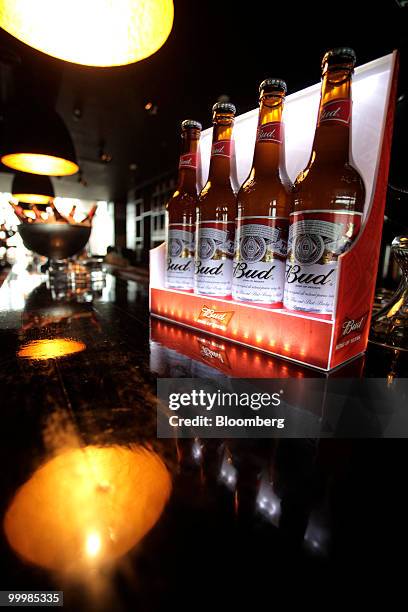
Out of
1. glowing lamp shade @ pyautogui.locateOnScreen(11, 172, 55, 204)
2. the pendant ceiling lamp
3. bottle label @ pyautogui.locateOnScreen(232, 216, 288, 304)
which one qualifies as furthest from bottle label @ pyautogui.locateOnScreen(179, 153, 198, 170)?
glowing lamp shade @ pyautogui.locateOnScreen(11, 172, 55, 204)

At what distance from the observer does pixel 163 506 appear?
0.54ft

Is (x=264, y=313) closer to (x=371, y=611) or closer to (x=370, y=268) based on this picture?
(x=370, y=268)

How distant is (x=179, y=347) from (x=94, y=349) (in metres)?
0.12

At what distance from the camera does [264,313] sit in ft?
1.33

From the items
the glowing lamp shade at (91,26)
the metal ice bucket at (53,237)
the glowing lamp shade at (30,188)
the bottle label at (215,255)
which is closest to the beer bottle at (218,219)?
the bottle label at (215,255)

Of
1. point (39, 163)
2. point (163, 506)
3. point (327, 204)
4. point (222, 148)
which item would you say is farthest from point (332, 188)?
point (39, 163)

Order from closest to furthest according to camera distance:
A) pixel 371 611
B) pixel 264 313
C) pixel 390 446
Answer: pixel 371 611, pixel 390 446, pixel 264 313

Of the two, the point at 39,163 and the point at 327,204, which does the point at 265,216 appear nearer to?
the point at 327,204

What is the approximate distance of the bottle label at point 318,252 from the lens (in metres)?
0.36

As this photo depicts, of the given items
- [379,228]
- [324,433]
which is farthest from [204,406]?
[379,228]

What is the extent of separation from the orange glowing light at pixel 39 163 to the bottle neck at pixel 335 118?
1193mm

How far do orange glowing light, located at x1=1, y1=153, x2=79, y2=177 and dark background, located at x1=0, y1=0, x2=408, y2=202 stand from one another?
0.94 feet

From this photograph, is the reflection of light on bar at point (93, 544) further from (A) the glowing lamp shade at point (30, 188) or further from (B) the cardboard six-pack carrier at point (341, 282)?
(A) the glowing lamp shade at point (30, 188)

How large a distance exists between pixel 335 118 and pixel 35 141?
4.05ft
